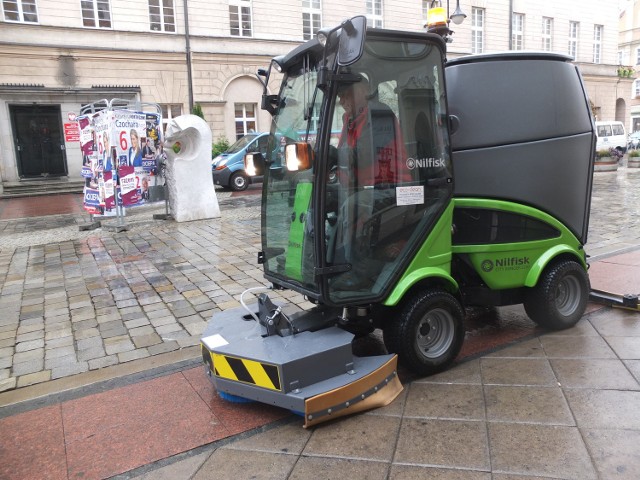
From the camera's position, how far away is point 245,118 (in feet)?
77.7

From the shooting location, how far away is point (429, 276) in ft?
11.8

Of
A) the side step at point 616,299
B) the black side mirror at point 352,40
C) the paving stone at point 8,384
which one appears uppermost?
the black side mirror at point 352,40

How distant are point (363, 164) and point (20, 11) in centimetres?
2059

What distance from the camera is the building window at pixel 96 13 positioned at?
20062 mm

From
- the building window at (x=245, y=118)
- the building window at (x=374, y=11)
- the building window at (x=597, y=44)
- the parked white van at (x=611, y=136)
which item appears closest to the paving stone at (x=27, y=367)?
the building window at (x=245, y=118)

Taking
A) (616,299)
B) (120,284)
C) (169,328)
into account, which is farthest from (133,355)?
(616,299)

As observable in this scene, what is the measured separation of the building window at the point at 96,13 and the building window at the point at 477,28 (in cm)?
1966

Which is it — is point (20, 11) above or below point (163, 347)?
above

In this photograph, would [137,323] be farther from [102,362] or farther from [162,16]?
[162,16]

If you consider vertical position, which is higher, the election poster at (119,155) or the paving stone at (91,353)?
the election poster at (119,155)

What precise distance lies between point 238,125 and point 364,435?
21.7 m

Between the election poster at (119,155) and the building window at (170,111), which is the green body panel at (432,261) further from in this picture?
the building window at (170,111)

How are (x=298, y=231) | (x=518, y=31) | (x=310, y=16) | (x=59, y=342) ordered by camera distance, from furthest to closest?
1. (x=518, y=31)
2. (x=310, y=16)
3. (x=59, y=342)
4. (x=298, y=231)

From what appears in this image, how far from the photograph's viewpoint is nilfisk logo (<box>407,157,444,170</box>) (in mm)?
3523
